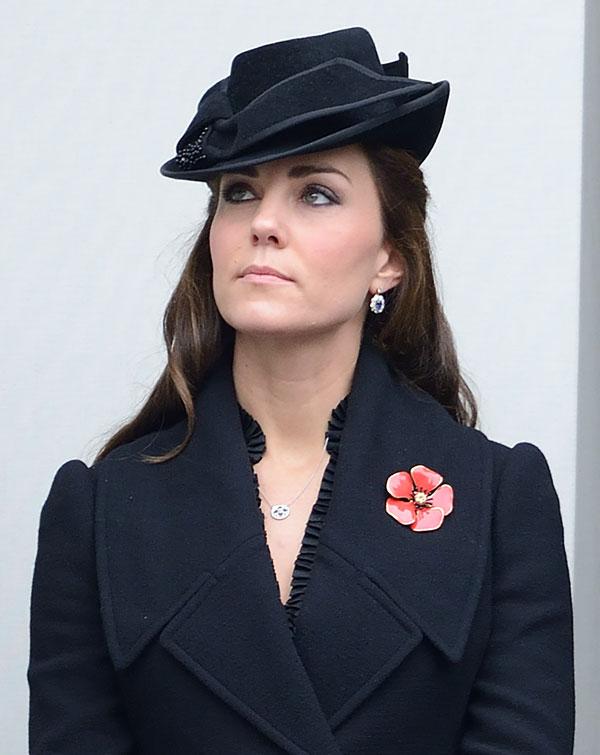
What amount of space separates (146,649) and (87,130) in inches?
46.6

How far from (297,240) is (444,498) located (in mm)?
367

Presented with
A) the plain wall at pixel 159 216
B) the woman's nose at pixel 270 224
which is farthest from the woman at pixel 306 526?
the plain wall at pixel 159 216

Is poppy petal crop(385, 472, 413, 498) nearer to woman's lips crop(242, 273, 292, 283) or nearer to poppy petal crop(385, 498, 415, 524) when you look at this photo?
poppy petal crop(385, 498, 415, 524)

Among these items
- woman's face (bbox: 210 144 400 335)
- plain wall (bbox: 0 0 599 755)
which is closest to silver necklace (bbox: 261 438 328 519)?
woman's face (bbox: 210 144 400 335)

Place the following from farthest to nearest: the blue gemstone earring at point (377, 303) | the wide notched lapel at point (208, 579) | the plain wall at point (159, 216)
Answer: the plain wall at point (159, 216)
the blue gemstone earring at point (377, 303)
the wide notched lapel at point (208, 579)

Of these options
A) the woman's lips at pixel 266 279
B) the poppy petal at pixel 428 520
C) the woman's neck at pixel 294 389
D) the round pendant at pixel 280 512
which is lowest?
the round pendant at pixel 280 512

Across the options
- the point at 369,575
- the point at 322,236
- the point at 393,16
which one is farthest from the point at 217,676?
the point at 393,16

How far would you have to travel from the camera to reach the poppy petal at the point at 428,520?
2.09 metres

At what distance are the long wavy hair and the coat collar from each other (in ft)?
0.20

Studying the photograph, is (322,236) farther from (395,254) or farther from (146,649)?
(146,649)

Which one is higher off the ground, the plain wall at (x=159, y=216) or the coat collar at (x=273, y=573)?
the plain wall at (x=159, y=216)

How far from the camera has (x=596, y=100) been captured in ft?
9.76

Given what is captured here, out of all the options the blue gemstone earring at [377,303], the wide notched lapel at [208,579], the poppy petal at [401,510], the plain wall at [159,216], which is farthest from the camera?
the plain wall at [159,216]

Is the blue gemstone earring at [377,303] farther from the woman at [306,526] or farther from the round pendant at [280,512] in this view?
the round pendant at [280,512]
